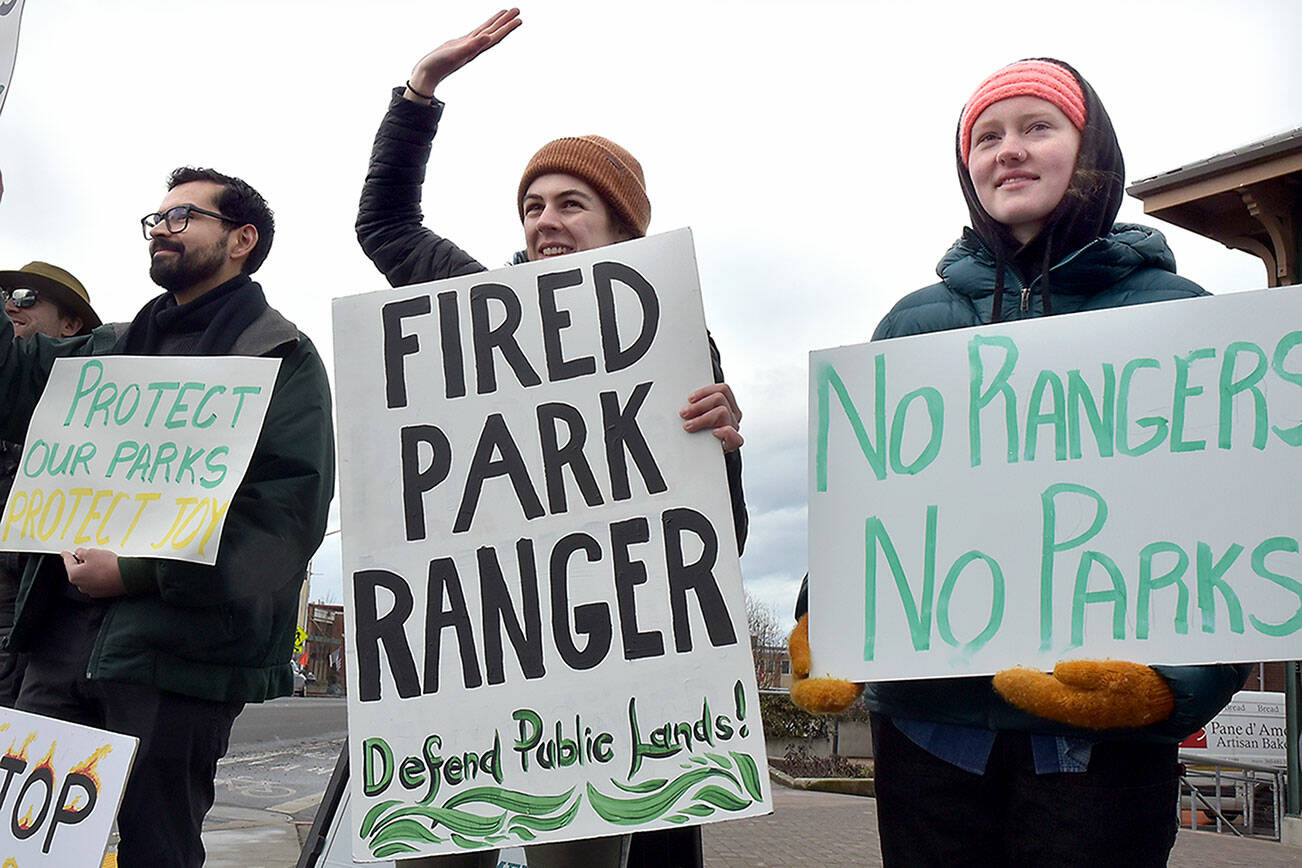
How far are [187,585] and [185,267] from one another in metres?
0.83

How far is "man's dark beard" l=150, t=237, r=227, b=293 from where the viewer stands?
274cm

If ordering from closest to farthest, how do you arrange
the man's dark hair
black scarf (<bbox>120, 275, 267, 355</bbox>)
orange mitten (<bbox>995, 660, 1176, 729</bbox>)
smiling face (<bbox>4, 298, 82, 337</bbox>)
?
orange mitten (<bbox>995, 660, 1176, 729</bbox>) < black scarf (<bbox>120, 275, 267, 355</bbox>) < the man's dark hair < smiling face (<bbox>4, 298, 82, 337</bbox>)

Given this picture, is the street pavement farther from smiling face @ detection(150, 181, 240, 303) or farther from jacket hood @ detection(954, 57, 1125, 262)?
jacket hood @ detection(954, 57, 1125, 262)

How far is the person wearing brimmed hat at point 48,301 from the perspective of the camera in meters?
3.85

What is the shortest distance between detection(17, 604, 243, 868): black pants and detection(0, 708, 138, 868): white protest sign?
69 millimetres

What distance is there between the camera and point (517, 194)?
93.7 inches

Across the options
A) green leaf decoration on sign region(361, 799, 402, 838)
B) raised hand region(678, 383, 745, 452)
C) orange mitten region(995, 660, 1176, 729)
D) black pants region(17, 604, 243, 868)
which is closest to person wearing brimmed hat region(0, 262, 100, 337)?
black pants region(17, 604, 243, 868)

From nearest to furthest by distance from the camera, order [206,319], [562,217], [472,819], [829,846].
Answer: [472,819] < [562,217] < [206,319] < [829,846]

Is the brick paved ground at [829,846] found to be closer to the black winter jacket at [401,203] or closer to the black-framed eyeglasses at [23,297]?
the black-framed eyeglasses at [23,297]

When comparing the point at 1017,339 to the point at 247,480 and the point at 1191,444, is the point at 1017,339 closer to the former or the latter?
the point at 1191,444

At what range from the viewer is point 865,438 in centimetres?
180

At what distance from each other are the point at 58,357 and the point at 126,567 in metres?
0.72

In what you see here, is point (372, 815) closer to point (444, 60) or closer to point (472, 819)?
point (472, 819)

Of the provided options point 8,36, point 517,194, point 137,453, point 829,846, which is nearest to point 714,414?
point 517,194
